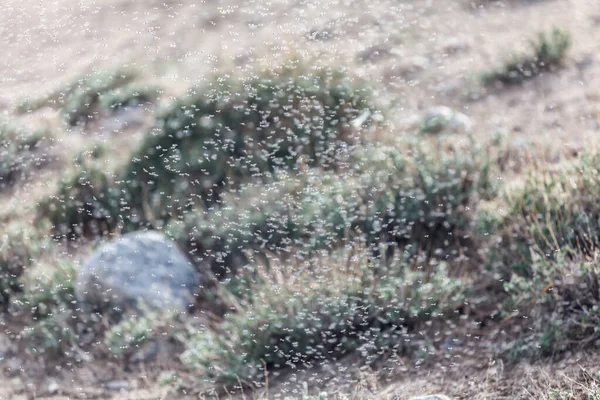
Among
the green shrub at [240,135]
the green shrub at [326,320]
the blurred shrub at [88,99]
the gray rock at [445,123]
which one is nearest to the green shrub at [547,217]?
the green shrub at [326,320]

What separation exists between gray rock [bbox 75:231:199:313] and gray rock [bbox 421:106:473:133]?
2115mm

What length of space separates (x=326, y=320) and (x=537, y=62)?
3.78m

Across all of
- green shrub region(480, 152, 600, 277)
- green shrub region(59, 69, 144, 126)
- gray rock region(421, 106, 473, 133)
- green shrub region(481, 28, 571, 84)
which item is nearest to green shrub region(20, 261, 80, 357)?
green shrub region(59, 69, 144, 126)

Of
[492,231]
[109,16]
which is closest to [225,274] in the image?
[492,231]

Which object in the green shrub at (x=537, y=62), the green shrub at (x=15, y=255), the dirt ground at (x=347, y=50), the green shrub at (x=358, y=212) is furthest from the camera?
the green shrub at (x=537, y=62)

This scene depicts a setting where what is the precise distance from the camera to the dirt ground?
18.1ft

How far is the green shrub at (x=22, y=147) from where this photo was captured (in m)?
6.56

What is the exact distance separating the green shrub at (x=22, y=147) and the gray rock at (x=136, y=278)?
198 centimetres

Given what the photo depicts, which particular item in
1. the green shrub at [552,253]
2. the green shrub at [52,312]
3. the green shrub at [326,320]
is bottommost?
the green shrub at [52,312]

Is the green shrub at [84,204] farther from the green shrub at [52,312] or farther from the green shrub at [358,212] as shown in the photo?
the green shrub at [358,212]

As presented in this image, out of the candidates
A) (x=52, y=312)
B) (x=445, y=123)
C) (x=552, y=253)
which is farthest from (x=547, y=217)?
(x=52, y=312)

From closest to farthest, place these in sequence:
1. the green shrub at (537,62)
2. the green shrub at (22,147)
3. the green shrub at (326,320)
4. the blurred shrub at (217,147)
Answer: the green shrub at (326,320)
the blurred shrub at (217,147)
the green shrub at (22,147)
the green shrub at (537,62)

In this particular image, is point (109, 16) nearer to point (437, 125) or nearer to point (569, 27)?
point (437, 125)

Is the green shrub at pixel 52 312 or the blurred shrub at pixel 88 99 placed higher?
the blurred shrub at pixel 88 99
